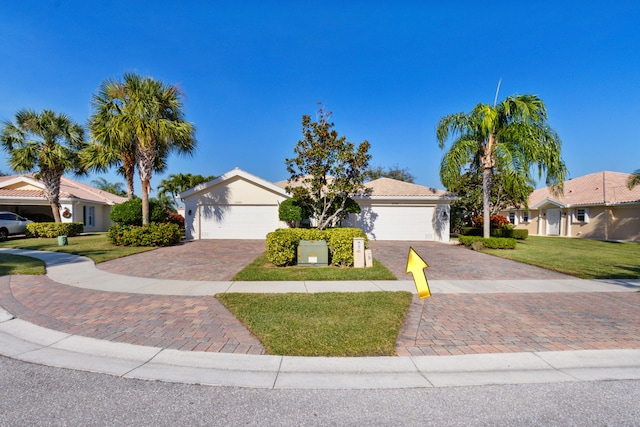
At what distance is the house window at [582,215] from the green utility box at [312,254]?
77.7 ft

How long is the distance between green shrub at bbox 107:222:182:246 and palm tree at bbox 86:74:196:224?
0.66m

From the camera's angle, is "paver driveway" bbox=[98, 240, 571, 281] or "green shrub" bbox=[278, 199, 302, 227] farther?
"green shrub" bbox=[278, 199, 302, 227]

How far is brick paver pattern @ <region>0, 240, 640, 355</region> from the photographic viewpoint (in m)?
4.07

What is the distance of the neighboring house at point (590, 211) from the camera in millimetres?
20219

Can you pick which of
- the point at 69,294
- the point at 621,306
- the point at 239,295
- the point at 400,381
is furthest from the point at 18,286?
the point at 621,306

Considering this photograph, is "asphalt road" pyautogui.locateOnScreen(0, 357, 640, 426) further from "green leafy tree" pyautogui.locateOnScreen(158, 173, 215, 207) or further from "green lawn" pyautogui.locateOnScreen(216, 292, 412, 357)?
"green leafy tree" pyautogui.locateOnScreen(158, 173, 215, 207)

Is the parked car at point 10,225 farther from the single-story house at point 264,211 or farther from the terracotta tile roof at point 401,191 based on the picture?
the terracotta tile roof at point 401,191

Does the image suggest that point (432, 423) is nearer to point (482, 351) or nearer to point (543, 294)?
point (482, 351)

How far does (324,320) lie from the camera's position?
15.7 feet

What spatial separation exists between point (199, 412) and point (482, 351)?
11.3 feet

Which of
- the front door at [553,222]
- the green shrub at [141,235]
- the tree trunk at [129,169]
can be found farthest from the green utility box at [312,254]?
the front door at [553,222]

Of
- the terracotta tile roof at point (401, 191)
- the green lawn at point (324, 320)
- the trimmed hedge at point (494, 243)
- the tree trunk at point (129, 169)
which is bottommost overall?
the green lawn at point (324, 320)

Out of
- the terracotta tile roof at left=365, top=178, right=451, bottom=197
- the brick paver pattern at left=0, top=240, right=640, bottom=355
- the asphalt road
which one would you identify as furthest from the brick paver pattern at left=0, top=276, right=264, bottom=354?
the terracotta tile roof at left=365, top=178, right=451, bottom=197

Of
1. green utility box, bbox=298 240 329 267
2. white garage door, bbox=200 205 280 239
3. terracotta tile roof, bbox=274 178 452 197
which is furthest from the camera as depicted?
terracotta tile roof, bbox=274 178 452 197
